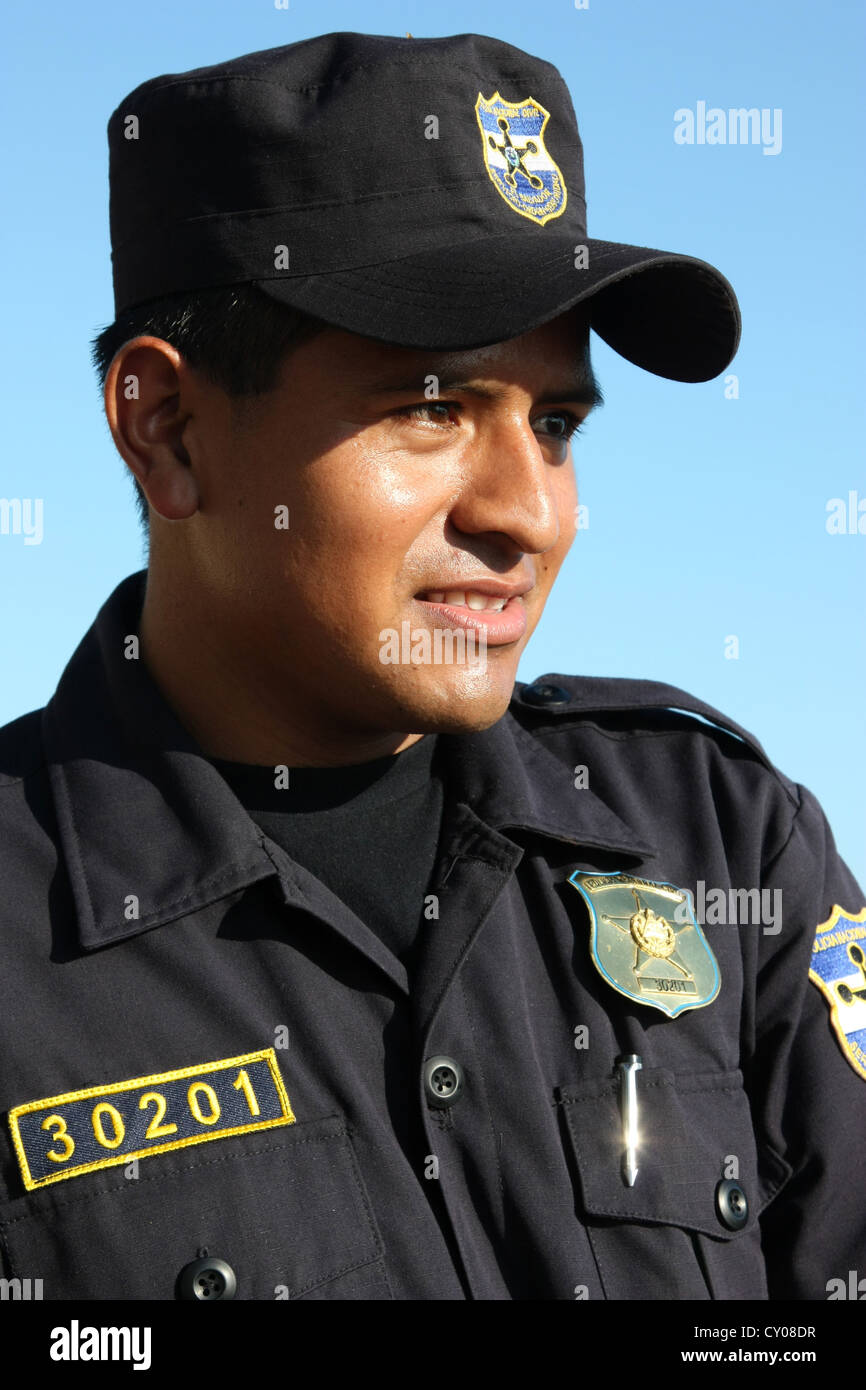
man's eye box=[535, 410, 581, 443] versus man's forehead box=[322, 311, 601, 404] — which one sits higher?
man's forehead box=[322, 311, 601, 404]

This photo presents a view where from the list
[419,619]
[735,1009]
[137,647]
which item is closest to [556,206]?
[419,619]

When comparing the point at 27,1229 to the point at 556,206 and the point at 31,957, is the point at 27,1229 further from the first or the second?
the point at 556,206

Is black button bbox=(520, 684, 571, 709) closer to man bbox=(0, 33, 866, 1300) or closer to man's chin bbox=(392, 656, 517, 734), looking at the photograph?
man bbox=(0, 33, 866, 1300)

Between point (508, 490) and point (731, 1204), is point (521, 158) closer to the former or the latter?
point (508, 490)

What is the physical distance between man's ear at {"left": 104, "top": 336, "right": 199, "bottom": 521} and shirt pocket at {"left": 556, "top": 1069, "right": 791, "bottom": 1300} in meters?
1.30

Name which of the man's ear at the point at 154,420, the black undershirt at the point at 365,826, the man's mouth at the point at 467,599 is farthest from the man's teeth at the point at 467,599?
the man's ear at the point at 154,420

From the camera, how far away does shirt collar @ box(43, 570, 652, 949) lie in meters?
2.67

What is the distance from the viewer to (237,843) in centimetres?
272

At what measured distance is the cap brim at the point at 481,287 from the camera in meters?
2.59

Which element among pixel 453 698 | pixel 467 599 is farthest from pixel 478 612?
pixel 453 698

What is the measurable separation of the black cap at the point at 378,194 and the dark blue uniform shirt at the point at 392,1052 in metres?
0.81

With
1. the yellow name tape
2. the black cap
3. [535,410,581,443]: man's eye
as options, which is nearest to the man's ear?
the black cap

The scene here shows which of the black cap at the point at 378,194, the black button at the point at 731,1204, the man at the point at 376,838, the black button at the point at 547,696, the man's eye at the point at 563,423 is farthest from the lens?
the black button at the point at 547,696

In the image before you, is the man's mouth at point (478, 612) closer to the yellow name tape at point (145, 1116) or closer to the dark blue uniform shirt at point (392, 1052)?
the dark blue uniform shirt at point (392, 1052)
